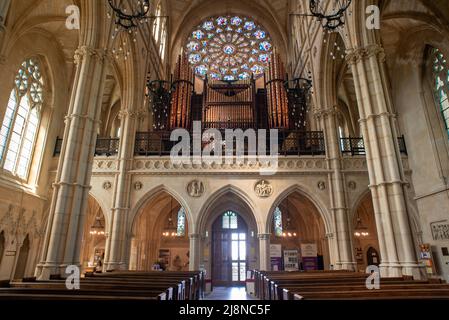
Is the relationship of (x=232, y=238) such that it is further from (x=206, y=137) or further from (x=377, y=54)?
(x=377, y=54)

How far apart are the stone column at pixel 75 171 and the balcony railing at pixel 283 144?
4.97 meters

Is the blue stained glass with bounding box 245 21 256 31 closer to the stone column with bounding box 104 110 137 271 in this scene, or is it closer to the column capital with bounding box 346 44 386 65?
the stone column with bounding box 104 110 137 271

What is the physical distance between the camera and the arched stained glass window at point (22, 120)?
1274 centimetres

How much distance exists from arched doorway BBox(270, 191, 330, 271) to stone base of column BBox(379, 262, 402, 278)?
8.16 meters

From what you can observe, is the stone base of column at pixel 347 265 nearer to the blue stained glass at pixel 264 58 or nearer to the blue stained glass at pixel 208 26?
the blue stained glass at pixel 264 58

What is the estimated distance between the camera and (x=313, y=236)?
60.4ft

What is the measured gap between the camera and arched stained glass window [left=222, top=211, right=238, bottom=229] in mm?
19141

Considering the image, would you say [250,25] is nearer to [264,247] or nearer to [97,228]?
[264,247]

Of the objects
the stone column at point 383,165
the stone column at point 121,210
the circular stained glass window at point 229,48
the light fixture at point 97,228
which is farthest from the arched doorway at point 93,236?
the stone column at point 383,165

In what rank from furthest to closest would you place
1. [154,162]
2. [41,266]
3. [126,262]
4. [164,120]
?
[164,120] < [154,162] < [126,262] < [41,266]

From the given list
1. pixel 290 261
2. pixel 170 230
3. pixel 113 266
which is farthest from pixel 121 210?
pixel 290 261

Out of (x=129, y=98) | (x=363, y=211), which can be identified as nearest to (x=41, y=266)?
(x=129, y=98)

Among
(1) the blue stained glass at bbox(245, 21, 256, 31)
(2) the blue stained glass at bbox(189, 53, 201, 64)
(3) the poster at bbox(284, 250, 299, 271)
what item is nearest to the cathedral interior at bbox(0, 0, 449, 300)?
(3) the poster at bbox(284, 250, 299, 271)
